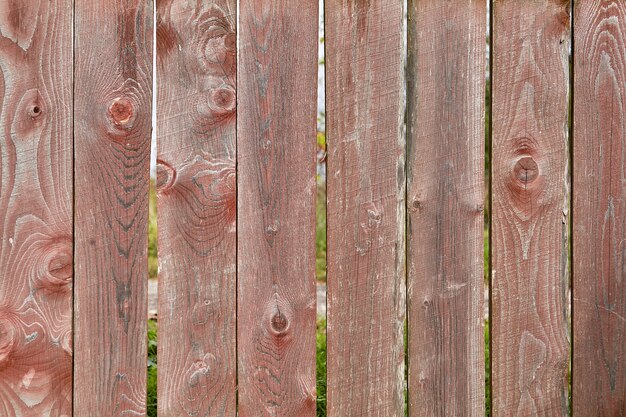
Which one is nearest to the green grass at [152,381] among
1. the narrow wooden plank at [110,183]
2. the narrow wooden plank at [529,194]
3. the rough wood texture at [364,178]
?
the narrow wooden plank at [110,183]

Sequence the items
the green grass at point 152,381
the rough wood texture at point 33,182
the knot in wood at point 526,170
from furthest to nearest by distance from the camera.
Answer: the green grass at point 152,381, the knot in wood at point 526,170, the rough wood texture at point 33,182

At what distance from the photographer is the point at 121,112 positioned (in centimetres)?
183

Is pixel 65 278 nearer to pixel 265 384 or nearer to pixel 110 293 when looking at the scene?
pixel 110 293

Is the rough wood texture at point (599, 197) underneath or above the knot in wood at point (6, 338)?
above

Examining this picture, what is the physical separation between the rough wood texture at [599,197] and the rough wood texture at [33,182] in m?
1.36

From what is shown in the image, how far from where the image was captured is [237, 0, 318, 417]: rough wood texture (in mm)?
1849

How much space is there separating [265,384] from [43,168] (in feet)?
2.66

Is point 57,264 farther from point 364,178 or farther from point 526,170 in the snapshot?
point 526,170

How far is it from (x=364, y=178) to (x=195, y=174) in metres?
0.44

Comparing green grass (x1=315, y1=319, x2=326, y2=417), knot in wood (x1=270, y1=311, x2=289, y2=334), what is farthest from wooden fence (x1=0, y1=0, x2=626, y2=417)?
green grass (x1=315, y1=319, x2=326, y2=417)

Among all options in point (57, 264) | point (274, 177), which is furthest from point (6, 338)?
point (274, 177)

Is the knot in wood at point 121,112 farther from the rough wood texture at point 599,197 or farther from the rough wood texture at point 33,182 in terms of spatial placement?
the rough wood texture at point 599,197

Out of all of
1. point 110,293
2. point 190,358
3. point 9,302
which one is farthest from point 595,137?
point 9,302

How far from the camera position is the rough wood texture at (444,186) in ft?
6.15
